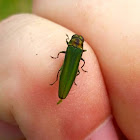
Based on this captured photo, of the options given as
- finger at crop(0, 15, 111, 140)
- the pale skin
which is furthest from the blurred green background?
finger at crop(0, 15, 111, 140)

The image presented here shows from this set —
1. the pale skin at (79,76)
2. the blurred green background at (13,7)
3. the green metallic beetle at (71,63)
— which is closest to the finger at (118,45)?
the pale skin at (79,76)

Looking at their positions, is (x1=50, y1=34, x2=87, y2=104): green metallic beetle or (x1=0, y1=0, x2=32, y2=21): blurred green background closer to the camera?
(x1=50, y1=34, x2=87, y2=104): green metallic beetle

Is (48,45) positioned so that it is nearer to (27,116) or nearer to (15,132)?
(27,116)

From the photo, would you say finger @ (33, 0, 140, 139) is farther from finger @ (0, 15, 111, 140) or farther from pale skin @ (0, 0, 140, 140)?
finger @ (0, 15, 111, 140)

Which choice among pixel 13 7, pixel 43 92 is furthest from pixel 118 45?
pixel 13 7

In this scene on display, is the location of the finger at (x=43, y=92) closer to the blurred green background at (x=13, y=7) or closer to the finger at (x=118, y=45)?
the finger at (x=118, y=45)
